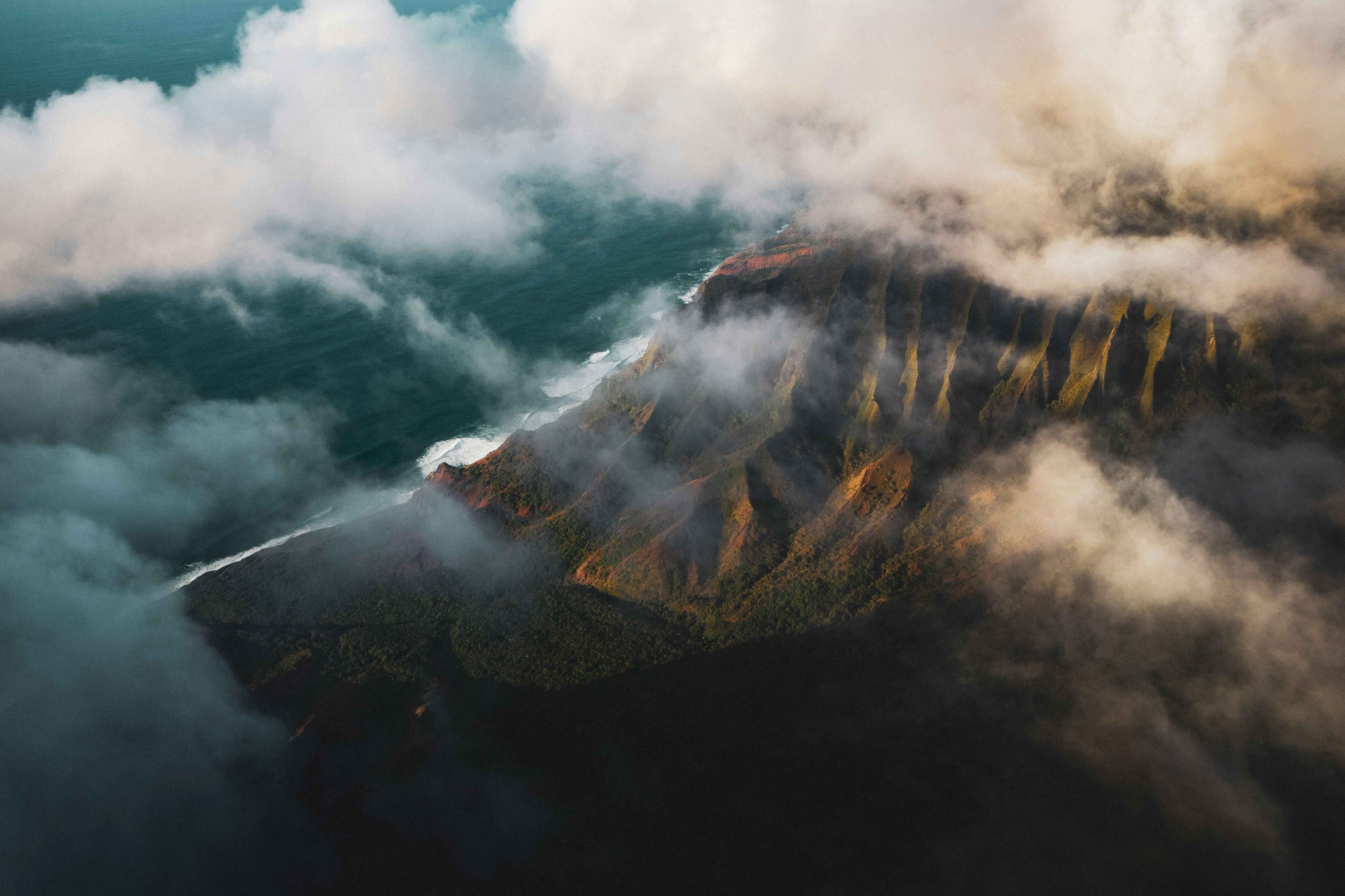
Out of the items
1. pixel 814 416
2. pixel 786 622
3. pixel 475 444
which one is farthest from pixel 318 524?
pixel 814 416

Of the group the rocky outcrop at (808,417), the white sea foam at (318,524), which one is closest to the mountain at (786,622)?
the rocky outcrop at (808,417)

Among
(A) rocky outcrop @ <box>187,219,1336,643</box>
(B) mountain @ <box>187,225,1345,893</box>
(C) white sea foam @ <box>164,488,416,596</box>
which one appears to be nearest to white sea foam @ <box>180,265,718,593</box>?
(C) white sea foam @ <box>164,488,416,596</box>

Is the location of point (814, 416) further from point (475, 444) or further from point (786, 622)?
point (475, 444)

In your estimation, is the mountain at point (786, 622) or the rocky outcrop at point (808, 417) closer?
the mountain at point (786, 622)

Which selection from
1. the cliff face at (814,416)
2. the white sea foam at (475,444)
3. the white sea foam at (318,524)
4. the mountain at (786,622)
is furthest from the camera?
the white sea foam at (475,444)

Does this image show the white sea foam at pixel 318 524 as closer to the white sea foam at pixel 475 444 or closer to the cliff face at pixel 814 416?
the white sea foam at pixel 475 444

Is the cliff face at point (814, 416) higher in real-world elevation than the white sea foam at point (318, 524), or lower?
higher

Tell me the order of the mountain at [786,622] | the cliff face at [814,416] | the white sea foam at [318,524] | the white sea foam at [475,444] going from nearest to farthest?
the mountain at [786,622], the cliff face at [814,416], the white sea foam at [318,524], the white sea foam at [475,444]

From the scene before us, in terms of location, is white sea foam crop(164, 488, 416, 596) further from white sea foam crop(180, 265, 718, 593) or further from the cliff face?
the cliff face
